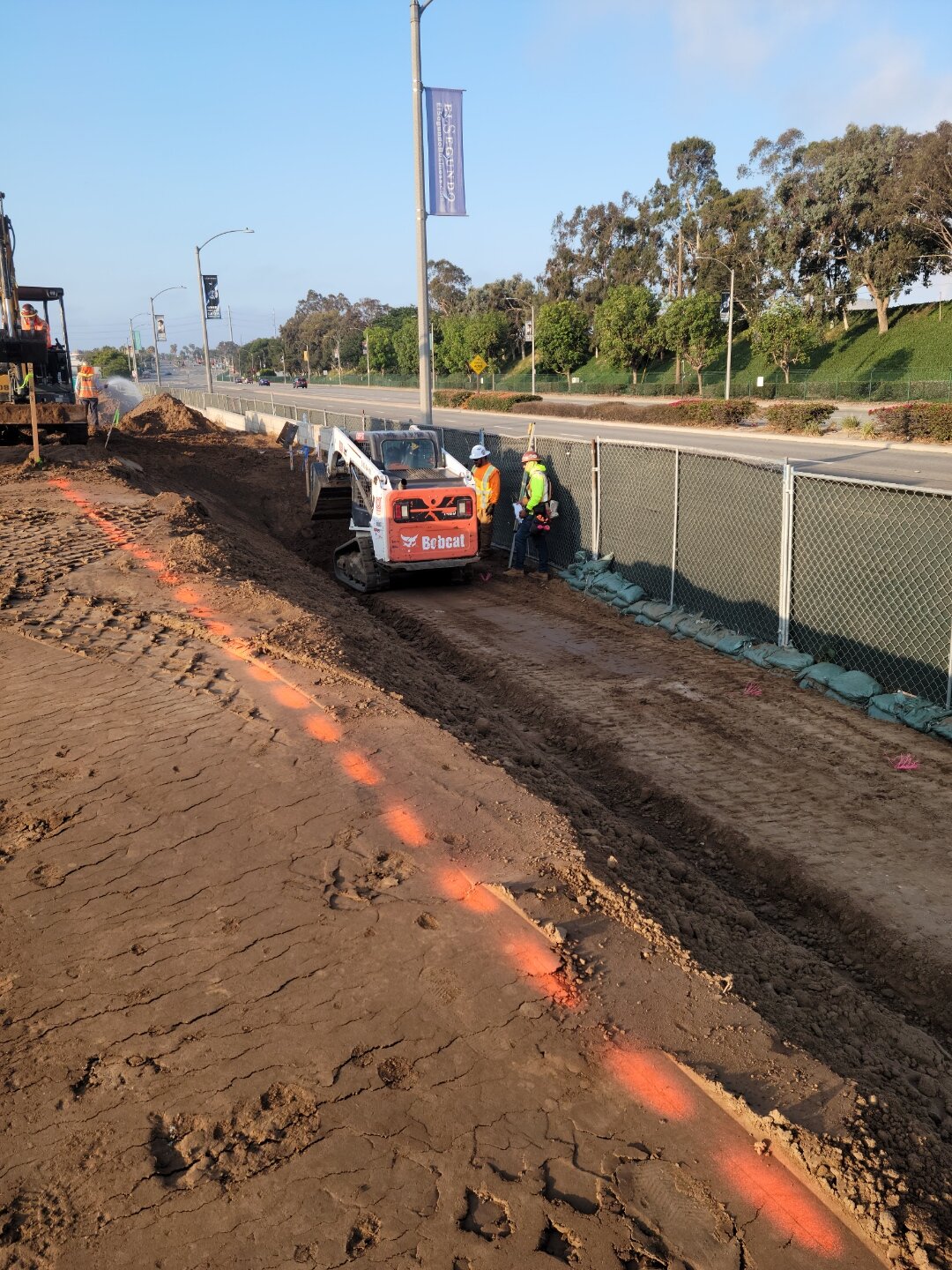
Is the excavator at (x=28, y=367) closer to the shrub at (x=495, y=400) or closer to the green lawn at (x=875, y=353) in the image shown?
the shrub at (x=495, y=400)

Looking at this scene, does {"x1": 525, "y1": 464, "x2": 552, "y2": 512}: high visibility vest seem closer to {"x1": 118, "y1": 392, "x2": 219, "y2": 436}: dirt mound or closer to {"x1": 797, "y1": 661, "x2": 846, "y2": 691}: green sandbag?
{"x1": 797, "y1": 661, "x2": 846, "y2": 691}: green sandbag

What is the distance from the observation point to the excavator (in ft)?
69.0

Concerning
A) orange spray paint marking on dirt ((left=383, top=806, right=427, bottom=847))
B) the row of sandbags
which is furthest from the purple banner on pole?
orange spray paint marking on dirt ((left=383, top=806, right=427, bottom=847))

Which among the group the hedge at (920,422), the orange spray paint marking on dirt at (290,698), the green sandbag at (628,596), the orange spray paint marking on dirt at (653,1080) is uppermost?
the hedge at (920,422)

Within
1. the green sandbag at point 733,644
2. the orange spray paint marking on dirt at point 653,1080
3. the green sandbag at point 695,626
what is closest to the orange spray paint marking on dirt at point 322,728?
the orange spray paint marking on dirt at point 653,1080

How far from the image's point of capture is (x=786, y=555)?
9883 mm

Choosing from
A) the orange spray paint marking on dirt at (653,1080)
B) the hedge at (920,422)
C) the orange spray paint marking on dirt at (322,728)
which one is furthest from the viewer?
the hedge at (920,422)

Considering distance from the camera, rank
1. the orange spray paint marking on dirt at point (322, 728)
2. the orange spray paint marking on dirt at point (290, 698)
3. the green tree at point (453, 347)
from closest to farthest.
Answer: the orange spray paint marking on dirt at point (322, 728) → the orange spray paint marking on dirt at point (290, 698) → the green tree at point (453, 347)

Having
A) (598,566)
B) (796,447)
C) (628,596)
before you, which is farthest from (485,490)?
(796,447)

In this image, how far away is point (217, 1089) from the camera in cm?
351

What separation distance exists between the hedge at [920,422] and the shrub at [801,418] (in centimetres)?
314

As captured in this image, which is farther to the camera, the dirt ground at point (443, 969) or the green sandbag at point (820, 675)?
the green sandbag at point (820, 675)

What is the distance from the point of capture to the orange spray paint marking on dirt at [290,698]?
697 centimetres

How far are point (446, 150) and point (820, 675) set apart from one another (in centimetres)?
→ 1304
